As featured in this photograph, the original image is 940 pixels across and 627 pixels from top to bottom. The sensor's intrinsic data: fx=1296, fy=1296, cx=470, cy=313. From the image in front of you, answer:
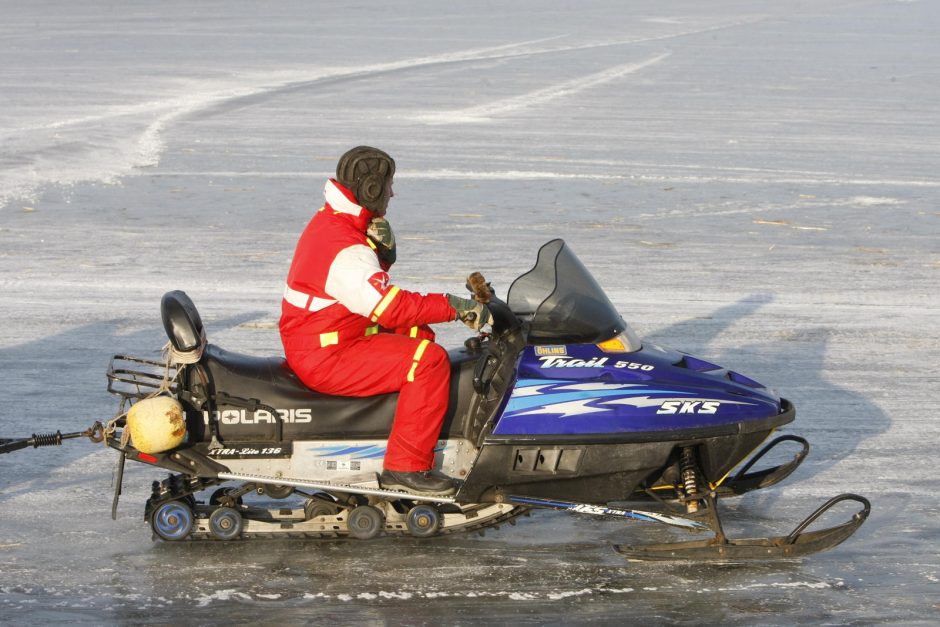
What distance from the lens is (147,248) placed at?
11.6m

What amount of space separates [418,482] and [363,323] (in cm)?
69

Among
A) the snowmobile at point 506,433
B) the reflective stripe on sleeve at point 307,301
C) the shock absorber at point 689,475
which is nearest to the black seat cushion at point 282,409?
the snowmobile at point 506,433

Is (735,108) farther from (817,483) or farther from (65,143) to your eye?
(817,483)

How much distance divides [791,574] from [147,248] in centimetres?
767

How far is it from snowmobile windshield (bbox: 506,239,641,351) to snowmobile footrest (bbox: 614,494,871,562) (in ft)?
2.81

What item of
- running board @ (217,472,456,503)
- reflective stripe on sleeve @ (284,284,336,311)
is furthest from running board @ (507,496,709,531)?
reflective stripe on sleeve @ (284,284,336,311)

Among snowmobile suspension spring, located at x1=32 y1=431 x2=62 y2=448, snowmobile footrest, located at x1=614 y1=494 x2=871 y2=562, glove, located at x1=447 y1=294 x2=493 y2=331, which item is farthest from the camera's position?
snowmobile suspension spring, located at x1=32 y1=431 x2=62 y2=448

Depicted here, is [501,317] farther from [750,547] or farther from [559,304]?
[750,547]

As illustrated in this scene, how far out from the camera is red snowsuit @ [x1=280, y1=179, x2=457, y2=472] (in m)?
5.18

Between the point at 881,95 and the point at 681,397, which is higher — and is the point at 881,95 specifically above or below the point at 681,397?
above

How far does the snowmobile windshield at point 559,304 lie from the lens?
17.8ft

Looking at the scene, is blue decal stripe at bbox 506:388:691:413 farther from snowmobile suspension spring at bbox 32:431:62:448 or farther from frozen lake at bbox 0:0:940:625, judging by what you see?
snowmobile suspension spring at bbox 32:431:62:448

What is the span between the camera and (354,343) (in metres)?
5.33

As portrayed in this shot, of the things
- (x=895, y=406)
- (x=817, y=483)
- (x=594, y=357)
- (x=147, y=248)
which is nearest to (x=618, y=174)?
(x=147, y=248)
